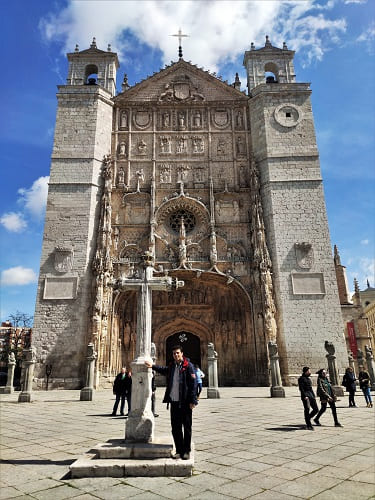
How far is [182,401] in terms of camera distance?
4113mm

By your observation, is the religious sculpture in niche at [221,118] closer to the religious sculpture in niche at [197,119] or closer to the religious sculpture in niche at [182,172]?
the religious sculpture in niche at [197,119]

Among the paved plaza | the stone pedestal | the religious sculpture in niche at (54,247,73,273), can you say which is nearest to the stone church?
the religious sculpture in niche at (54,247,73,273)

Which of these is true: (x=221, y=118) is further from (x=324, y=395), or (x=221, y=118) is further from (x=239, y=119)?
(x=324, y=395)

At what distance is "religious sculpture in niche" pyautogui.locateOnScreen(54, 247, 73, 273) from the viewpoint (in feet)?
51.9

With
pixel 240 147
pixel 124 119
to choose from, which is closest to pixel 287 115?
pixel 240 147

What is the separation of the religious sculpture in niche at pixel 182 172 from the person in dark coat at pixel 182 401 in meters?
15.0

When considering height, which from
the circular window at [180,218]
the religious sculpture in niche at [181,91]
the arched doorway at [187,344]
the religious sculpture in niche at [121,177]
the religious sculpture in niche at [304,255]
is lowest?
the arched doorway at [187,344]

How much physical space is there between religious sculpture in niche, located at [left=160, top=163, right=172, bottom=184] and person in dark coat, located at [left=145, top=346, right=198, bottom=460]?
49.1ft

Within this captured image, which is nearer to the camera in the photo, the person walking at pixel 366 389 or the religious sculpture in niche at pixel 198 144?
the person walking at pixel 366 389

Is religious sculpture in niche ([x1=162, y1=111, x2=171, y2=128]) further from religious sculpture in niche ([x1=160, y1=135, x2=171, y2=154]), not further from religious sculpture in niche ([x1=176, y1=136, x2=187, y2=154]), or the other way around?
religious sculpture in niche ([x1=176, y1=136, x2=187, y2=154])

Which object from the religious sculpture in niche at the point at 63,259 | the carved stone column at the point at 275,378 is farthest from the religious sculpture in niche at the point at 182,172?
the carved stone column at the point at 275,378

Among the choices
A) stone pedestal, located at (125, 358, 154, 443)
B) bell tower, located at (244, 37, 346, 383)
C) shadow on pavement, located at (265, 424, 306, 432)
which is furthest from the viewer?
bell tower, located at (244, 37, 346, 383)

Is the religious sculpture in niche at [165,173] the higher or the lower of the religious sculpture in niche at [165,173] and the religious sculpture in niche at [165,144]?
the lower

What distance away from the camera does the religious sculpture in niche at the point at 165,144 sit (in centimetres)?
1906
